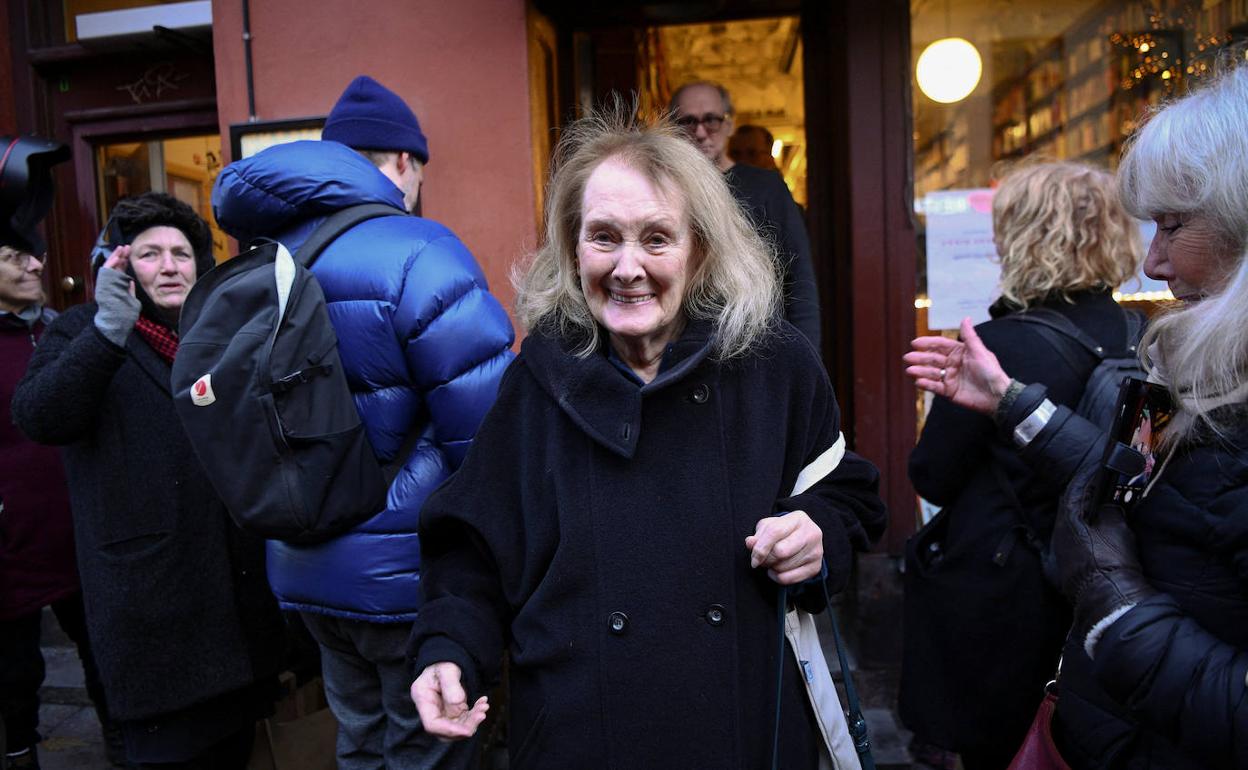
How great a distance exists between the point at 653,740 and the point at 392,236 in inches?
52.7

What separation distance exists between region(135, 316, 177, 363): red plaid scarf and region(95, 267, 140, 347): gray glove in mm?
176

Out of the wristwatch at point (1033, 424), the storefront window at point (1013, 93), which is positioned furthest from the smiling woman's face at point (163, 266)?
the storefront window at point (1013, 93)

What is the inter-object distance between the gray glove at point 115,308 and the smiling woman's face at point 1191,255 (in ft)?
8.45

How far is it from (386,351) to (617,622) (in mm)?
959

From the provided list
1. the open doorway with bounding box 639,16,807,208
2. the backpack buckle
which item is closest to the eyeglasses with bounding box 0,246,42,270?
the backpack buckle

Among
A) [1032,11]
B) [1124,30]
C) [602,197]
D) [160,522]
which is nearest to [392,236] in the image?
[602,197]

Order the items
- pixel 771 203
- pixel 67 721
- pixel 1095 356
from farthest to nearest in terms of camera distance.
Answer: pixel 67 721 → pixel 771 203 → pixel 1095 356

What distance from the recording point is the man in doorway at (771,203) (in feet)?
11.9

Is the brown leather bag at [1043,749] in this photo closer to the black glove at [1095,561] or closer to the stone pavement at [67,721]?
the black glove at [1095,561]

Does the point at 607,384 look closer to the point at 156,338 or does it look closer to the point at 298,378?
the point at 298,378

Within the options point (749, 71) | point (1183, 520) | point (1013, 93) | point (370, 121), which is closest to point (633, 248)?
point (1183, 520)

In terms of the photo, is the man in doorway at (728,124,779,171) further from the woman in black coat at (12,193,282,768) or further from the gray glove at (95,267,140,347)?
the gray glove at (95,267,140,347)

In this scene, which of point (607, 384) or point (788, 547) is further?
point (607, 384)

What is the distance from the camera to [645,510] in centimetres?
176
